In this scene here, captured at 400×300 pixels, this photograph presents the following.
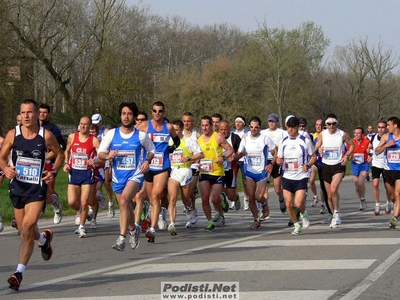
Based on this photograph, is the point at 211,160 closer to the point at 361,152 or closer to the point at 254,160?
the point at 254,160

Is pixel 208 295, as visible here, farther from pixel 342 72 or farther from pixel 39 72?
pixel 342 72

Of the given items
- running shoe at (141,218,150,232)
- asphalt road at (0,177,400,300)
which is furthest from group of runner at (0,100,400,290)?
asphalt road at (0,177,400,300)

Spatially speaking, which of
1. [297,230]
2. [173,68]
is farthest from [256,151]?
[173,68]

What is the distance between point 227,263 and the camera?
10328mm

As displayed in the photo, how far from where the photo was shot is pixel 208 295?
8.29 m

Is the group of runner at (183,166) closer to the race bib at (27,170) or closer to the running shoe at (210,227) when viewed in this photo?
the running shoe at (210,227)

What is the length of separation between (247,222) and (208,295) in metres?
8.12

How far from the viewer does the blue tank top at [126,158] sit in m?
11.1

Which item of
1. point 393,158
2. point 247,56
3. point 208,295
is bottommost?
point 208,295

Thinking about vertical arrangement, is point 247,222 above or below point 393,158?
below

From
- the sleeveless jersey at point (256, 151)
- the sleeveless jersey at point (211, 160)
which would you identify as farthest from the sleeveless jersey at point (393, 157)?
the sleeveless jersey at point (211, 160)

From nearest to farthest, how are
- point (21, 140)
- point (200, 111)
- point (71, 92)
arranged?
point (21, 140) → point (71, 92) → point (200, 111)

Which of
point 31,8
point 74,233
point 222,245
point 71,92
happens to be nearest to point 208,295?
point 222,245

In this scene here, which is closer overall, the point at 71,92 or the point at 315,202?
the point at 315,202
